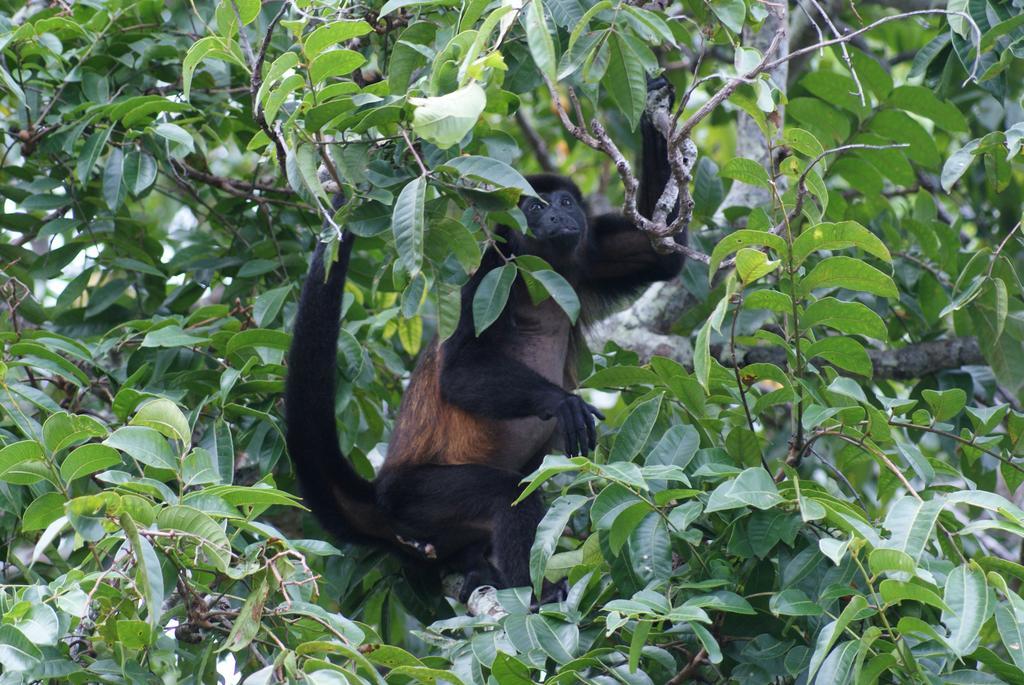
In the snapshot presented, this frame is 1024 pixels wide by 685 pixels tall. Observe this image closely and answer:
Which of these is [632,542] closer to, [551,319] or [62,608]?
[62,608]

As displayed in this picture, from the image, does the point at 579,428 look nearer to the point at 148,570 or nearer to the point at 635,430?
Result: the point at 635,430

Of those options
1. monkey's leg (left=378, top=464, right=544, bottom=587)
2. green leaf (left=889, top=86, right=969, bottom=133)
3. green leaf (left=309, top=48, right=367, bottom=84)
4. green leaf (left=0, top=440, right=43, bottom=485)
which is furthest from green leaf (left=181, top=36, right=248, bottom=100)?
green leaf (left=889, top=86, right=969, bottom=133)

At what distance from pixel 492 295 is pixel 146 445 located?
121 cm

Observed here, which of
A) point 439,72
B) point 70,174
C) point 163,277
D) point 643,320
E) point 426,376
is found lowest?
point 643,320

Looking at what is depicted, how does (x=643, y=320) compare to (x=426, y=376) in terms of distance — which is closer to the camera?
(x=426, y=376)

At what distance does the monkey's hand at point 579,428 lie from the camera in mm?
3672

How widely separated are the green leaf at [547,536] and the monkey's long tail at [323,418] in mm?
1085

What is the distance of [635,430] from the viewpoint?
3.13m

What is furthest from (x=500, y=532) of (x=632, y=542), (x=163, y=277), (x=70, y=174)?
(x=70, y=174)

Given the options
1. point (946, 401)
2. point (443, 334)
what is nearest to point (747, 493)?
point (946, 401)

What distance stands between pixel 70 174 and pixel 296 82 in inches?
83.7

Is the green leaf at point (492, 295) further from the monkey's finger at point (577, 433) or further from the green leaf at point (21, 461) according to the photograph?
the green leaf at point (21, 461)

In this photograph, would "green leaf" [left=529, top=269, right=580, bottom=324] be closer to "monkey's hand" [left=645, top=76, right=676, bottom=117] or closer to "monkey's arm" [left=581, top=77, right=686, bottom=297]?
"monkey's hand" [left=645, top=76, right=676, bottom=117]

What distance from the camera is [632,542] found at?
278cm
